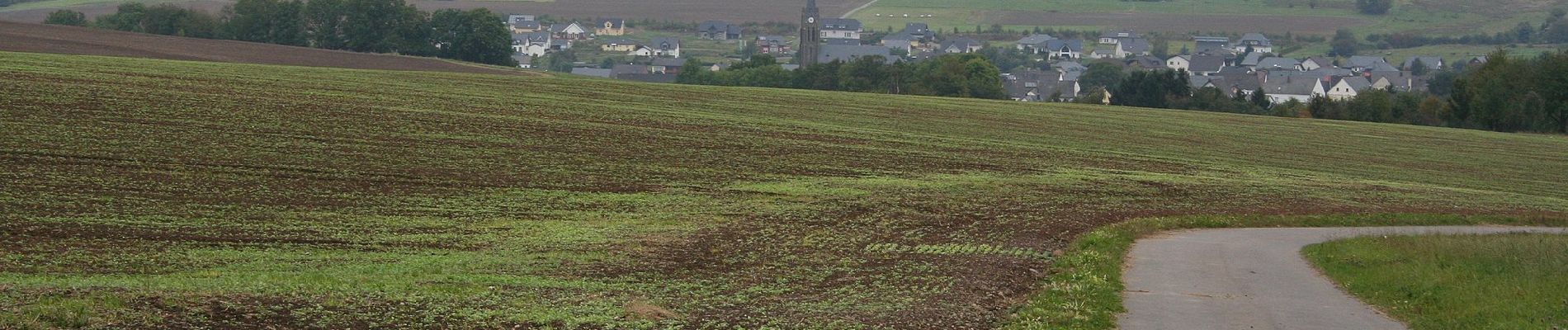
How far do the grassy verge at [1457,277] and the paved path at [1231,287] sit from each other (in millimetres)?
476

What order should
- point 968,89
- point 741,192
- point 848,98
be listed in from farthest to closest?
point 968,89 < point 848,98 < point 741,192

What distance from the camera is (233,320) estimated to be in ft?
48.9

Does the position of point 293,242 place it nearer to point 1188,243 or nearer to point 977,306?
point 977,306

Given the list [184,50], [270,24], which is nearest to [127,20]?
[270,24]

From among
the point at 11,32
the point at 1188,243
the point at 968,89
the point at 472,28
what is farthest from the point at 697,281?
the point at 968,89

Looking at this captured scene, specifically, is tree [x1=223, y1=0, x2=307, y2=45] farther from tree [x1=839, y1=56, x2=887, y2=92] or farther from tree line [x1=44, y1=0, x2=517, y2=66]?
tree [x1=839, y1=56, x2=887, y2=92]

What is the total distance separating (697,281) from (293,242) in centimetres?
584

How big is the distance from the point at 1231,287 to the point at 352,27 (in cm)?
9824

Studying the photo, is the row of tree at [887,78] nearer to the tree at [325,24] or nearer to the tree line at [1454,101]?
the tree line at [1454,101]

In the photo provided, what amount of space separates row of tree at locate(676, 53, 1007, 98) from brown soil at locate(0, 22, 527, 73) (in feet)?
143

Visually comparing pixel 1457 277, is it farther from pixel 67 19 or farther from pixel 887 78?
pixel 67 19

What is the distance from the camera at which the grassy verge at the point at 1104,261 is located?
1816cm

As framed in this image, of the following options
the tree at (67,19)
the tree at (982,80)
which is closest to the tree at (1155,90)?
the tree at (982,80)

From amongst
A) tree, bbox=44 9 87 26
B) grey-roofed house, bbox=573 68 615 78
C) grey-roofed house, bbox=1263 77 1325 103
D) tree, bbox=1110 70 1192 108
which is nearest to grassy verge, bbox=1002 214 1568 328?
tree, bbox=1110 70 1192 108
